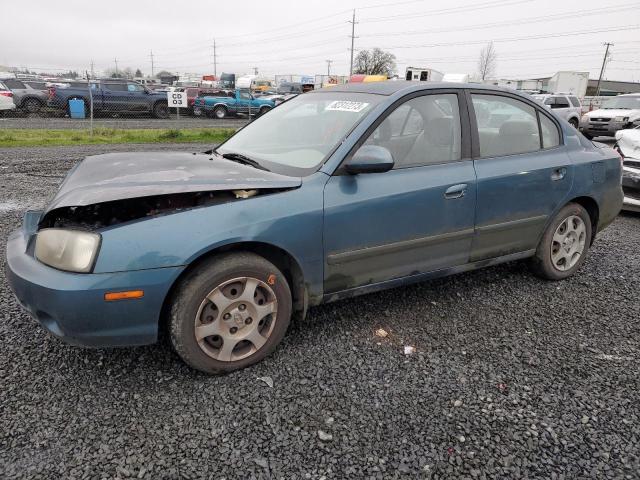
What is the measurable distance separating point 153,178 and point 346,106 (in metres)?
1.35

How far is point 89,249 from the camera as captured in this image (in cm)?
222

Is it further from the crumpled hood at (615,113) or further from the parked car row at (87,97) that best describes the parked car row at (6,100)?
the crumpled hood at (615,113)

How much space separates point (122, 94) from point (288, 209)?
19.9 metres

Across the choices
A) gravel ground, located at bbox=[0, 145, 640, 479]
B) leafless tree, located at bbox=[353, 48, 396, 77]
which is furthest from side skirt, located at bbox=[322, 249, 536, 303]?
leafless tree, located at bbox=[353, 48, 396, 77]

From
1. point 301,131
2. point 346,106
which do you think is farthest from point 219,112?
point 346,106

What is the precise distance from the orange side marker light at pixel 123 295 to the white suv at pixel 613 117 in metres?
17.4

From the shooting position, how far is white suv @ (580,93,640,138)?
1590 cm

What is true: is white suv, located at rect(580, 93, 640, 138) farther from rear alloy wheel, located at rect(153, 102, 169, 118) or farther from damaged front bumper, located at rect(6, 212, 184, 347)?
damaged front bumper, located at rect(6, 212, 184, 347)

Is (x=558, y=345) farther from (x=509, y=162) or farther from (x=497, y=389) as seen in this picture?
(x=509, y=162)

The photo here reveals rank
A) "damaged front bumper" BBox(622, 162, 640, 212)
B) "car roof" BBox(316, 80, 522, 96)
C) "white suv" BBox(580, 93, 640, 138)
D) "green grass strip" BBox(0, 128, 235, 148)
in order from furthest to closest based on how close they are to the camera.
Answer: "white suv" BBox(580, 93, 640, 138), "green grass strip" BBox(0, 128, 235, 148), "damaged front bumper" BBox(622, 162, 640, 212), "car roof" BBox(316, 80, 522, 96)

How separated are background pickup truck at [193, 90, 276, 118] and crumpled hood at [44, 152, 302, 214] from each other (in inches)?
806

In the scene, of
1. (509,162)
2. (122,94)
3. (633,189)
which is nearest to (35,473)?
→ (509,162)

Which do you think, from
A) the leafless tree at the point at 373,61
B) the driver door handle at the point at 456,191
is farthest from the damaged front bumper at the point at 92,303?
the leafless tree at the point at 373,61

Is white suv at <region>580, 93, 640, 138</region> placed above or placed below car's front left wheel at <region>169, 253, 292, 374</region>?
above
